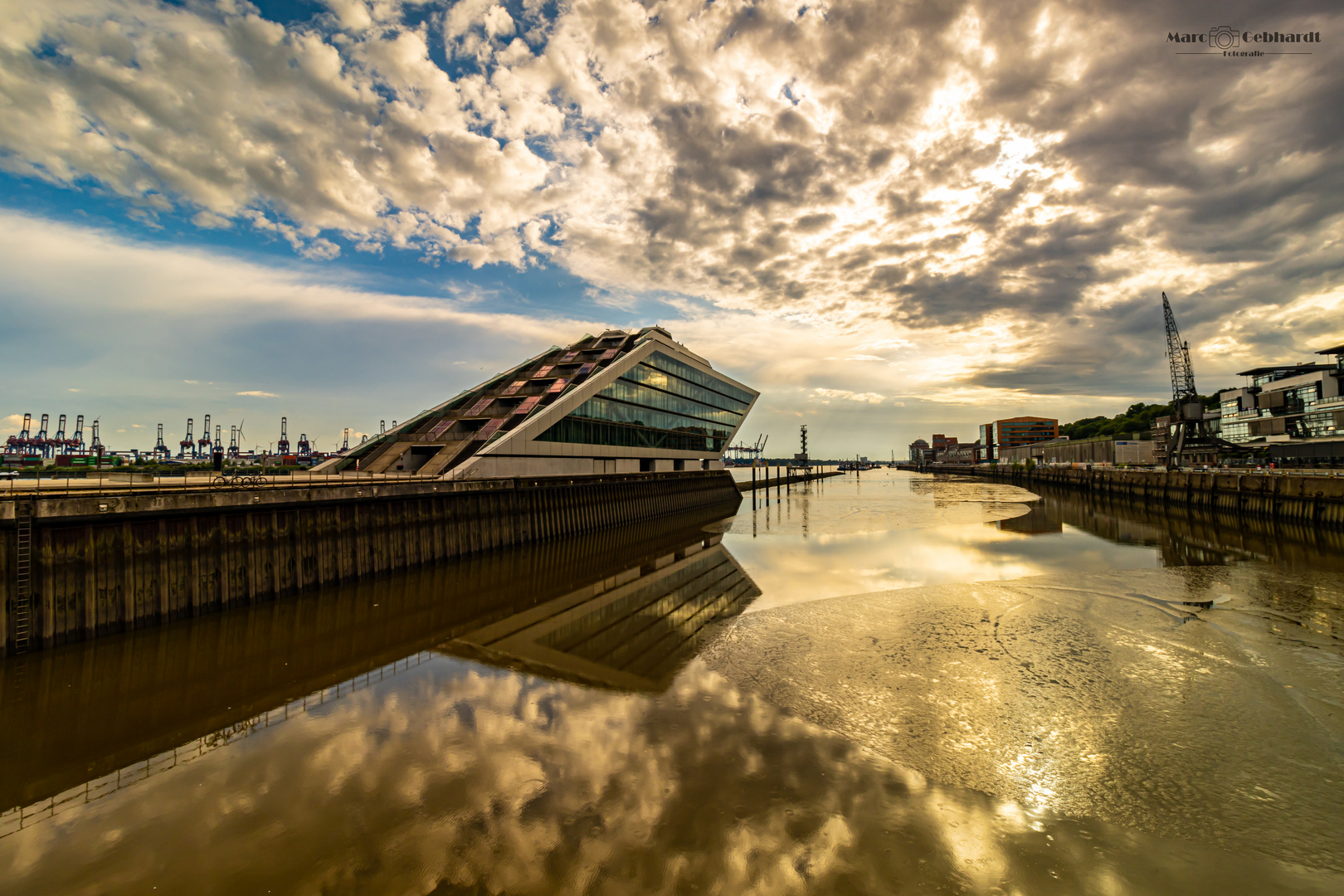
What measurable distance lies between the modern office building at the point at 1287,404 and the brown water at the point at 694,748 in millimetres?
95924

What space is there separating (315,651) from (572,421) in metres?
31.5

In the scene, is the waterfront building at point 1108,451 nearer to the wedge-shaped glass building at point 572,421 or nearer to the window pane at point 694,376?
the window pane at point 694,376

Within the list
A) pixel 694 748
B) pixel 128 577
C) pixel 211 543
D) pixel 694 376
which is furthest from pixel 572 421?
pixel 694 748

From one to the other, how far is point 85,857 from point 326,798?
2829 millimetres

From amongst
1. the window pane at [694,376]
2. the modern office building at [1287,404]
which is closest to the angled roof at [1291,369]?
the modern office building at [1287,404]

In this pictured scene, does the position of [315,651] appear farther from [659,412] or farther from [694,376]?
[694,376]

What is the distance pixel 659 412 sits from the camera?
61.4 metres

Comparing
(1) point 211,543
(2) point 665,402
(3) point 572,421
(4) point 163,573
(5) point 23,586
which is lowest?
(4) point 163,573

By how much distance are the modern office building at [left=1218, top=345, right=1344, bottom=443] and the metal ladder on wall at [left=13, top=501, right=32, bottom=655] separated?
426 ft

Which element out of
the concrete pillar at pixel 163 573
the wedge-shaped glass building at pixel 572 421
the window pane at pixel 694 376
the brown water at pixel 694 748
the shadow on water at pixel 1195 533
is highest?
the window pane at pixel 694 376

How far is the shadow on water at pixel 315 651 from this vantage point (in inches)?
421

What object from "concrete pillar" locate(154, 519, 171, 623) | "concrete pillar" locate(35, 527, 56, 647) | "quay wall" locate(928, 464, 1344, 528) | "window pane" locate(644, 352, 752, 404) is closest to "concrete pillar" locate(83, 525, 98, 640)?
"concrete pillar" locate(35, 527, 56, 647)

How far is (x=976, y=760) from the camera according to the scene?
9.55 m

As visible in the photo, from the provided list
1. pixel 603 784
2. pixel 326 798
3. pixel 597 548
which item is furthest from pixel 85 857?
pixel 597 548
